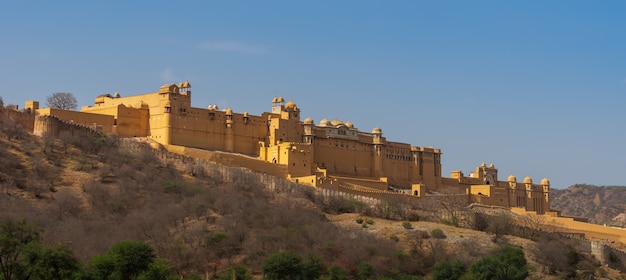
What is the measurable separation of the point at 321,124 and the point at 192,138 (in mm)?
11071

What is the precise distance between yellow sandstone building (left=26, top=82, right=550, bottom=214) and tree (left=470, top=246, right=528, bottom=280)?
47.6 feet

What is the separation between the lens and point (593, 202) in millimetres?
145250

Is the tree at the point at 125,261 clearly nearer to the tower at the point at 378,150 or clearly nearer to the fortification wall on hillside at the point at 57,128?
the fortification wall on hillside at the point at 57,128

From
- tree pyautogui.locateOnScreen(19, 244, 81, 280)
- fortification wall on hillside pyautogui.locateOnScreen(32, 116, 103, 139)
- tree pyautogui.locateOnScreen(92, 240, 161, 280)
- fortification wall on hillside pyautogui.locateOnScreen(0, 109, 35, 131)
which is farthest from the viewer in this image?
fortification wall on hillside pyautogui.locateOnScreen(0, 109, 35, 131)

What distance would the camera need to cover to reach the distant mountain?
435 ft

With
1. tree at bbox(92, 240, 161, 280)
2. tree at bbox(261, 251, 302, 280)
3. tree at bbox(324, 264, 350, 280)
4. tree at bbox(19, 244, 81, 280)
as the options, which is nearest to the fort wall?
tree at bbox(92, 240, 161, 280)

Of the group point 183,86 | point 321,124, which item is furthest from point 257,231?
point 321,124

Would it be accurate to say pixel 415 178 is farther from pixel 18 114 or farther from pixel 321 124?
pixel 18 114

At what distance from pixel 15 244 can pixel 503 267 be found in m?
22.2

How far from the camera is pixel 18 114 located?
61500mm

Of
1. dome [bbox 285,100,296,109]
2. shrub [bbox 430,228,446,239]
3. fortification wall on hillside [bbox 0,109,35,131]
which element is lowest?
shrub [bbox 430,228,446,239]

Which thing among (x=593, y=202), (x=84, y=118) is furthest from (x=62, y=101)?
(x=593, y=202)

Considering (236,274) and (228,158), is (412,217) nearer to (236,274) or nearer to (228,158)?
(228,158)

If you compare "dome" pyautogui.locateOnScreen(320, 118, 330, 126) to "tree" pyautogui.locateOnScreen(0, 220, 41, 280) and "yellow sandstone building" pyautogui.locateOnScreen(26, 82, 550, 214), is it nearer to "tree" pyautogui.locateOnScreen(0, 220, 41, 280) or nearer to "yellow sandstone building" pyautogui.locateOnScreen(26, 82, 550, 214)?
"yellow sandstone building" pyautogui.locateOnScreen(26, 82, 550, 214)
